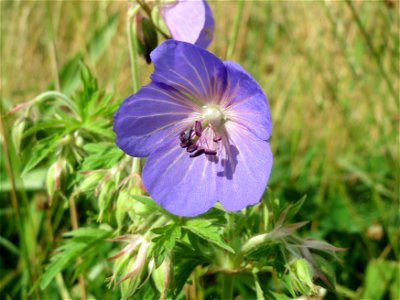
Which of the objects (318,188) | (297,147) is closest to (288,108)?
(297,147)

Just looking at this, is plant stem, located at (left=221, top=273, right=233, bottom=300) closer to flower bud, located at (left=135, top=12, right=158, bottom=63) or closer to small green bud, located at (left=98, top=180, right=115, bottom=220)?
small green bud, located at (left=98, top=180, right=115, bottom=220)

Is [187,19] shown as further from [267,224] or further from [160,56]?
[267,224]

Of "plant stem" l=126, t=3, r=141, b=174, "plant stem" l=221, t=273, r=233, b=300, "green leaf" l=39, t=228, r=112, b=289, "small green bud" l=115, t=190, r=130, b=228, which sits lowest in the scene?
"plant stem" l=221, t=273, r=233, b=300

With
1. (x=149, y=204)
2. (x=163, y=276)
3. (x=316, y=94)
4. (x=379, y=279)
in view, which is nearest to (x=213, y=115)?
(x=149, y=204)

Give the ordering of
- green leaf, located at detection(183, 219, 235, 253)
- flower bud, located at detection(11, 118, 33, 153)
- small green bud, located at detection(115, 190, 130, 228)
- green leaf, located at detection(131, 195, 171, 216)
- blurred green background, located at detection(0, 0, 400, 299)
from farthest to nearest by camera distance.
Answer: blurred green background, located at detection(0, 0, 400, 299)
flower bud, located at detection(11, 118, 33, 153)
small green bud, located at detection(115, 190, 130, 228)
green leaf, located at detection(131, 195, 171, 216)
green leaf, located at detection(183, 219, 235, 253)

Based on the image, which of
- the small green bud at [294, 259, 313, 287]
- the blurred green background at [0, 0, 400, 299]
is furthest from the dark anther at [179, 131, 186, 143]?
Answer: the blurred green background at [0, 0, 400, 299]

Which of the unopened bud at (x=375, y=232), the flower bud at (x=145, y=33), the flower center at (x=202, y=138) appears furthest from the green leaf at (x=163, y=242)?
the unopened bud at (x=375, y=232)
